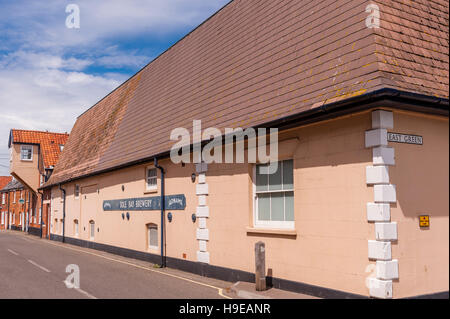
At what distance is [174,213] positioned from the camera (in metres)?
14.9

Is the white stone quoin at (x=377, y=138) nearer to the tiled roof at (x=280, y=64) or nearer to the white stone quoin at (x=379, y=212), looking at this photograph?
the tiled roof at (x=280, y=64)

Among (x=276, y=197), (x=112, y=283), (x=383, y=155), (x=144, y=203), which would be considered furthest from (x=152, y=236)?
(x=383, y=155)

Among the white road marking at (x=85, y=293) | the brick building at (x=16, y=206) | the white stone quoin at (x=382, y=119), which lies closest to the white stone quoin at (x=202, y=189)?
the white road marking at (x=85, y=293)

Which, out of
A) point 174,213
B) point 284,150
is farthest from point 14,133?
point 284,150

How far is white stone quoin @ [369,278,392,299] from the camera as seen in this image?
7957 mm

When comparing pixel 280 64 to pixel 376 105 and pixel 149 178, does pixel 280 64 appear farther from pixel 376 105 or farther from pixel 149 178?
pixel 149 178

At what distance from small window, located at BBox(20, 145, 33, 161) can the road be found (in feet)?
71.4

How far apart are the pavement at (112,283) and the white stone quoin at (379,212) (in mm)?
2436

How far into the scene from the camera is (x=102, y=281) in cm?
1197

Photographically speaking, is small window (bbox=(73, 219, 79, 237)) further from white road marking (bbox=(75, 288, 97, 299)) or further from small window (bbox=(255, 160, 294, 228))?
small window (bbox=(255, 160, 294, 228))

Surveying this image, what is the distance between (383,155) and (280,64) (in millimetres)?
4397

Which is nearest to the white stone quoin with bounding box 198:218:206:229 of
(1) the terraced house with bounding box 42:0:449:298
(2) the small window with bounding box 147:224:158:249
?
(1) the terraced house with bounding box 42:0:449:298

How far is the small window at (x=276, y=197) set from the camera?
10.6 meters

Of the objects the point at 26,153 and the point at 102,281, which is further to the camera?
the point at 26,153
